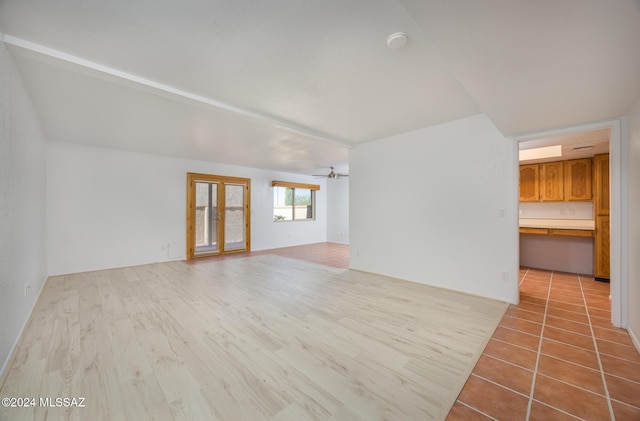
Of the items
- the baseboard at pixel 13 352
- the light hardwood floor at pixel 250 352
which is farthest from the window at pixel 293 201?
the baseboard at pixel 13 352

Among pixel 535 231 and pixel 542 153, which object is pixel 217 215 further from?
pixel 542 153

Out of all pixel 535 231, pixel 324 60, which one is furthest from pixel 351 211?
pixel 535 231

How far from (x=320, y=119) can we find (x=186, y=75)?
5.38 feet

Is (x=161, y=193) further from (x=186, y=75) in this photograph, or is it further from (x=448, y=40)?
(x=448, y=40)

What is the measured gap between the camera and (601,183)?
3900mm

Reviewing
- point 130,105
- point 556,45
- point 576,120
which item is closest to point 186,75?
point 130,105

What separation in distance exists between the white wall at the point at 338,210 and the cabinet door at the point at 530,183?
4.90m

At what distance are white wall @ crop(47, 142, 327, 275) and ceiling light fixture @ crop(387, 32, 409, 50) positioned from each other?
5.55 m

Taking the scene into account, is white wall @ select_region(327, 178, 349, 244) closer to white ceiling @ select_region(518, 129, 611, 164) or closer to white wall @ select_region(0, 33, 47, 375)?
white ceiling @ select_region(518, 129, 611, 164)

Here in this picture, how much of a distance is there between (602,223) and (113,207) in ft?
28.3

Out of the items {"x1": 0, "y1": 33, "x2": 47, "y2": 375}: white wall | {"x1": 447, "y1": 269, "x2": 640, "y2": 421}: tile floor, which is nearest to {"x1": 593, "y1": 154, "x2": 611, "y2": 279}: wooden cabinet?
{"x1": 447, "y1": 269, "x2": 640, "y2": 421}: tile floor

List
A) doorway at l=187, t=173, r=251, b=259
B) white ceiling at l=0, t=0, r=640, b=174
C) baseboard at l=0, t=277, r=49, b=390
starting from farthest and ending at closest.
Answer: doorway at l=187, t=173, r=251, b=259, baseboard at l=0, t=277, r=49, b=390, white ceiling at l=0, t=0, r=640, b=174

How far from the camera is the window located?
315 inches

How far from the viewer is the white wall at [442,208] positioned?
3.08 meters
